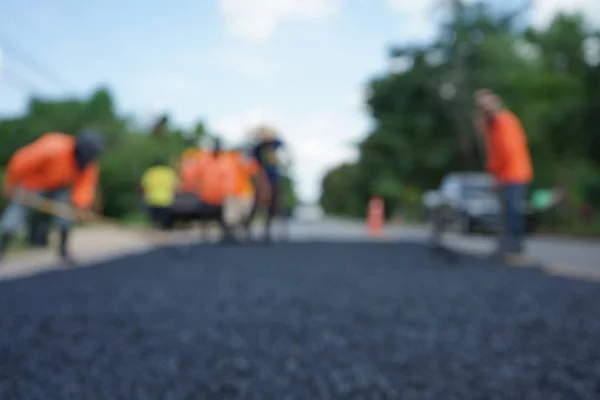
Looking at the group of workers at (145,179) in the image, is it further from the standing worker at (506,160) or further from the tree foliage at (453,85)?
the tree foliage at (453,85)

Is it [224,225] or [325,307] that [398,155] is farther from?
[325,307]

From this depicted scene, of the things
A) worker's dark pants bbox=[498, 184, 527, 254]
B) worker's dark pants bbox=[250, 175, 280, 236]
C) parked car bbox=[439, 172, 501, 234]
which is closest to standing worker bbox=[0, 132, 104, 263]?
worker's dark pants bbox=[250, 175, 280, 236]

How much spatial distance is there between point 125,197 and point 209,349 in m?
27.8

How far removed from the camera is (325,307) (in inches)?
153

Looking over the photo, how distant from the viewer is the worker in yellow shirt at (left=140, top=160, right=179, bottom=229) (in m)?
9.36

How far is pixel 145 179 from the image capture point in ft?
31.9

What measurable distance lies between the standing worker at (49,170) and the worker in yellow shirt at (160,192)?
306 cm

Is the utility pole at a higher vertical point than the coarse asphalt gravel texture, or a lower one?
higher

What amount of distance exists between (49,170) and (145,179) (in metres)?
3.80

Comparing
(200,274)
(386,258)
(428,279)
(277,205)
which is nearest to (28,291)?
(200,274)

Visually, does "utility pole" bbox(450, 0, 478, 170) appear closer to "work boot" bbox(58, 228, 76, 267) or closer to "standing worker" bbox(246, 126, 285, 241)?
"standing worker" bbox(246, 126, 285, 241)

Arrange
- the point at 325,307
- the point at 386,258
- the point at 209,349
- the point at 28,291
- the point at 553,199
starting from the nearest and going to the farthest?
the point at 209,349
the point at 325,307
the point at 28,291
the point at 386,258
the point at 553,199

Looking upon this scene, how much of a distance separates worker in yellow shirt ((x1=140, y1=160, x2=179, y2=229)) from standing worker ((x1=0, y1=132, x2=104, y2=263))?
306 centimetres

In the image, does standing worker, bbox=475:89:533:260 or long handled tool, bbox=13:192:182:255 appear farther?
standing worker, bbox=475:89:533:260
